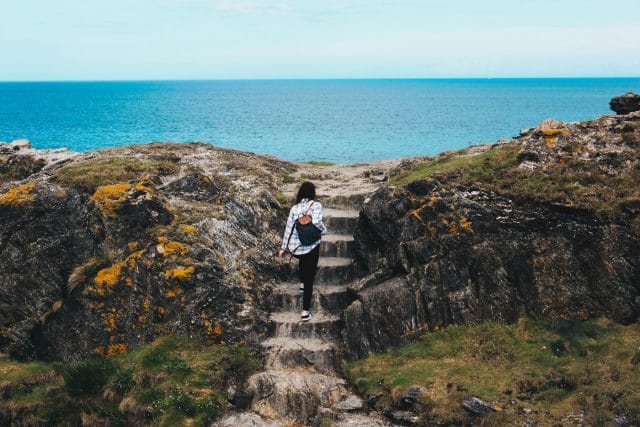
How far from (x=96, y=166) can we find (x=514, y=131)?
101 m

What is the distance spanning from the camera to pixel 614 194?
1504cm

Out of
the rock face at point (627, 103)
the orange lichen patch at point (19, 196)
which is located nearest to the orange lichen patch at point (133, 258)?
the orange lichen patch at point (19, 196)

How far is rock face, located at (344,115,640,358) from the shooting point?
1423cm

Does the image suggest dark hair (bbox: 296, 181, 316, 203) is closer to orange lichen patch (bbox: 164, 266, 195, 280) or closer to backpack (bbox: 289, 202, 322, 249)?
backpack (bbox: 289, 202, 322, 249)

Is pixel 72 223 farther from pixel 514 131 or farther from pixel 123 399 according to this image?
pixel 514 131

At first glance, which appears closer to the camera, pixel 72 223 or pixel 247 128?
pixel 72 223

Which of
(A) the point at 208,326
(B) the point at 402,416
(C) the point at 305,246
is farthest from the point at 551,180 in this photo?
(A) the point at 208,326

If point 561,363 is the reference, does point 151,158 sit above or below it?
above

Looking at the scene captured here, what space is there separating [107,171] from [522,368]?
50.6 feet

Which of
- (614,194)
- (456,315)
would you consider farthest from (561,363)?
(614,194)

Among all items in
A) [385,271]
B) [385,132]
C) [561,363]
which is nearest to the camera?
[561,363]

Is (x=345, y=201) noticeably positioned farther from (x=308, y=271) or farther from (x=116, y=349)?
(x=116, y=349)

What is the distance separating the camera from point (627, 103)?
2277 centimetres

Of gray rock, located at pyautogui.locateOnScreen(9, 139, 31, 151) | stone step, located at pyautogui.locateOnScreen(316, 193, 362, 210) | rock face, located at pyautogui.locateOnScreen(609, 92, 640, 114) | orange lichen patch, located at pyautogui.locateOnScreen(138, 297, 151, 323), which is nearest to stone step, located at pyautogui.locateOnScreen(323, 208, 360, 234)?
stone step, located at pyautogui.locateOnScreen(316, 193, 362, 210)
